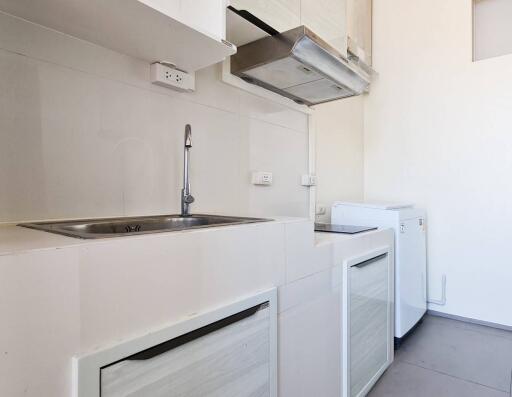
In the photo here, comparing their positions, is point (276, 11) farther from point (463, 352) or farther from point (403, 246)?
point (463, 352)

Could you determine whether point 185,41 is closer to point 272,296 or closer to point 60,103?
point 60,103

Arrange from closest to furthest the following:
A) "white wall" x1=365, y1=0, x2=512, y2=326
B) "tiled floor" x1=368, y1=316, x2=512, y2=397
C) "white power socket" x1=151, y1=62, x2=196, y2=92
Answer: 1. "white power socket" x1=151, y1=62, x2=196, y2=92
2. "tiled floor" x1=368, y1=316, x2=512, y2=397
3. "white wall" x1=365, y1=0, x2=512, y2=326

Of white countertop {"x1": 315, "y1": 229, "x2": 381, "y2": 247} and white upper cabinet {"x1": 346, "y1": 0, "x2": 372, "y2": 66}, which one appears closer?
white countertop {"x1": 315, "y1": 229, "x2": 381, "y2": 247}

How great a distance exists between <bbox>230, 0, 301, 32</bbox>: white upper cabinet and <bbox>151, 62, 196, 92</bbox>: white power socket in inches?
13.4

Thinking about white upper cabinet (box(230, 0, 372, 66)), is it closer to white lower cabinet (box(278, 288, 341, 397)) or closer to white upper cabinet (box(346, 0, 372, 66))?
white upper cabinet (box(346, 0, 372, 66))

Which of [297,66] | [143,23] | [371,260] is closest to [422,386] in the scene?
[371,260]

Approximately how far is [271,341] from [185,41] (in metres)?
1.04

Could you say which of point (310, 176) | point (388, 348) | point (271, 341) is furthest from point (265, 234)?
point (388, 348)

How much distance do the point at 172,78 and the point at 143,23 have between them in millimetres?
336

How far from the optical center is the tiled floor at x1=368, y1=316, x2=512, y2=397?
1760mm

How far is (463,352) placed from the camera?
2162 millimetres

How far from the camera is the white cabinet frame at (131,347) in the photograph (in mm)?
575

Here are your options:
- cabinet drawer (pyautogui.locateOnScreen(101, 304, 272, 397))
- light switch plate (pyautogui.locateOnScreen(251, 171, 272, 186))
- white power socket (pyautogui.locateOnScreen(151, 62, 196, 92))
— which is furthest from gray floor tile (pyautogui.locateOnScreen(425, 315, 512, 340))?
white power socket (pyautogui.locateOnScreen(151, 62, 196, 92))

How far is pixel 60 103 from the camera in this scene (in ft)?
3.43
